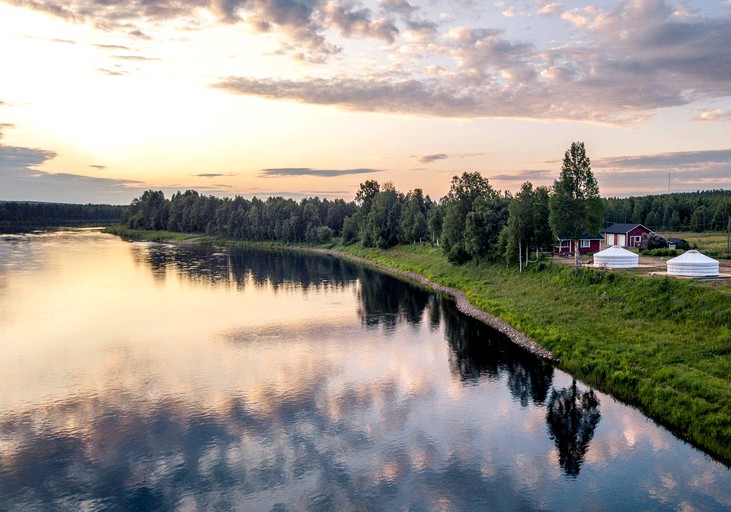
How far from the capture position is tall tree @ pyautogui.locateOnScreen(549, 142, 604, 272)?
178ft

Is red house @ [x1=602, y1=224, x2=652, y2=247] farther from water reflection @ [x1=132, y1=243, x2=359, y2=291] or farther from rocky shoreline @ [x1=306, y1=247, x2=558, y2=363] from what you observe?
water reflection @ [x1=132, y1=243, x2=359, y2=291]

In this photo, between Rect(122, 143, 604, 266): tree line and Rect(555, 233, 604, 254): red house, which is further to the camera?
Rect(555, 233, 604, 254): red house

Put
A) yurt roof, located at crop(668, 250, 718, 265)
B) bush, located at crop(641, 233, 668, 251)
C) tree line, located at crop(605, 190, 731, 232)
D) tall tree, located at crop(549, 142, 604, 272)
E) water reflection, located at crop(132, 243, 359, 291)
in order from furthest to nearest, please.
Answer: tree line, located at crop(605, 190, 731, 232), water reflection, located at crop(132, 243, 359, 291), bush, located at crop(641, 233, 668, 251), tall tree, located at crop(549, 142, 604, 272), yurt roof, located at crop(668, 250, 718, 265)

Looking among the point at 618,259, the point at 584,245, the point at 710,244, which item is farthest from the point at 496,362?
the point at 710,244

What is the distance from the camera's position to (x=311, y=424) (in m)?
28.8

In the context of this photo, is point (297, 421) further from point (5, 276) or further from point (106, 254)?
point (106, 254)

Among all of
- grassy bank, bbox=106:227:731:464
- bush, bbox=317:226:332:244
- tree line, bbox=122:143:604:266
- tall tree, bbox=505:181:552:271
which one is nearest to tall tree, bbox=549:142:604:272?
tree line, bbox=122:143:604:266

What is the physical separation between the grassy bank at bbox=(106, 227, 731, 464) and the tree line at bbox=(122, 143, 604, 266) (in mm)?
6150

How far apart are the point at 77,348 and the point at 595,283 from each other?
45786 millimetres

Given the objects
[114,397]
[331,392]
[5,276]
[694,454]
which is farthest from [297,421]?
[5,276]

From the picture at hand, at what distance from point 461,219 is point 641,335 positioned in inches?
1856

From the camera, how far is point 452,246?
267 feet

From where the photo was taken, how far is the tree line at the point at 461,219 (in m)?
54.8

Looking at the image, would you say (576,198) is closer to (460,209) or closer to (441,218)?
(460,209)
